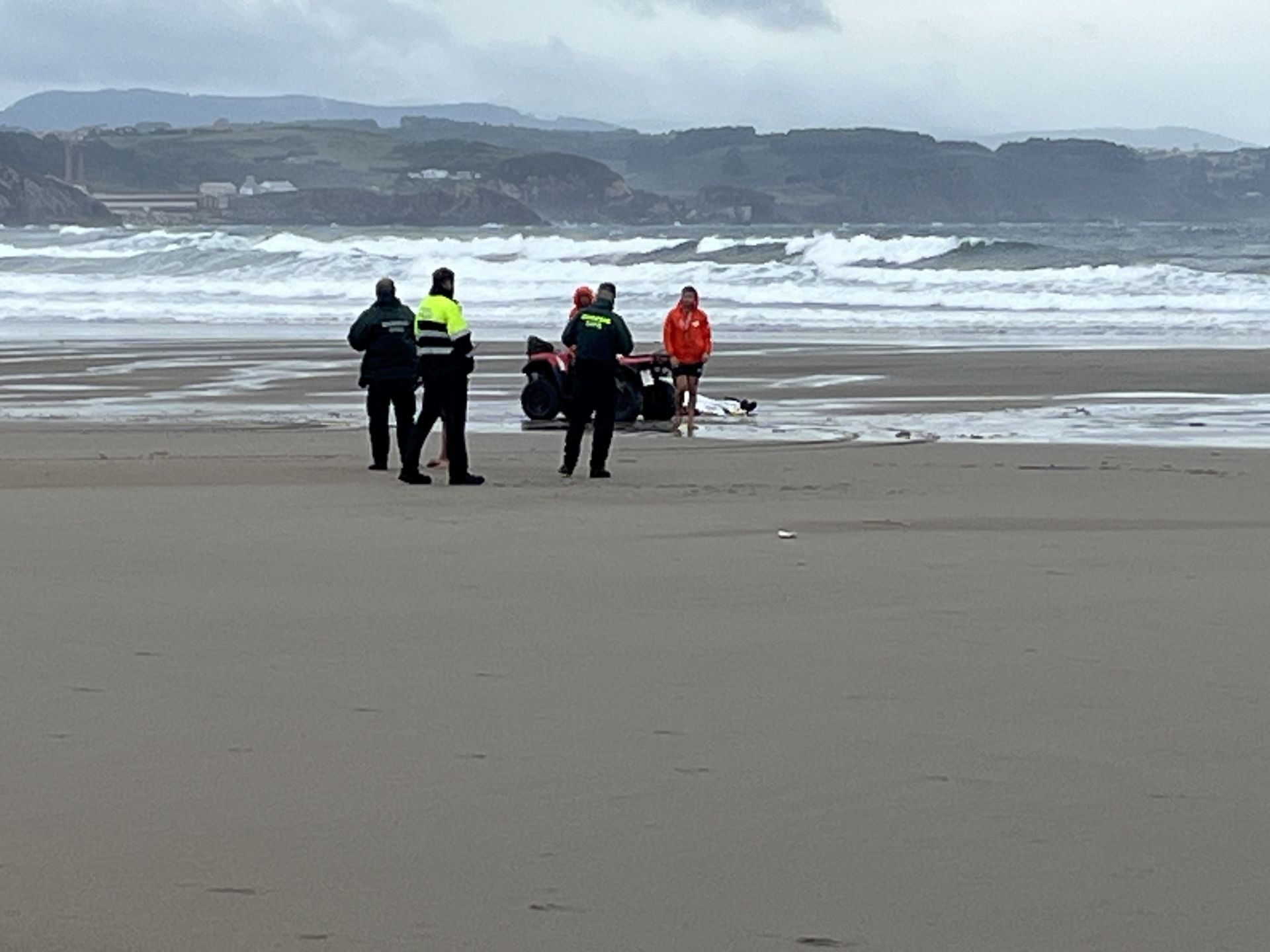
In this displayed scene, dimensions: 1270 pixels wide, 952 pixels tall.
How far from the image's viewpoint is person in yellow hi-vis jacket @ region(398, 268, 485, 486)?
41.9 ft

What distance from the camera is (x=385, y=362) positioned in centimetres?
1344

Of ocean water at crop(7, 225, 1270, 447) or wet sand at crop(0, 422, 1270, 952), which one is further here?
ocean water at crop(7, 225, 1270, 447)

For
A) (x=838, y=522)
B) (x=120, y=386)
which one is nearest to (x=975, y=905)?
(x=838, y=522)

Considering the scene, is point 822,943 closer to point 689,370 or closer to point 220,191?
point 689,370

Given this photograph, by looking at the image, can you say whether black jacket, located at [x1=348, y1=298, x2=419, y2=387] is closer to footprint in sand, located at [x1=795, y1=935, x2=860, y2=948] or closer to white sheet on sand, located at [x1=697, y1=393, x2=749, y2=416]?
white sheet on sand, located at [x1=697, y1=393, x2=749, y2=416]

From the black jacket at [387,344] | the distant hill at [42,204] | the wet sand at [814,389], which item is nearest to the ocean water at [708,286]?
the wet sand at [814,389]

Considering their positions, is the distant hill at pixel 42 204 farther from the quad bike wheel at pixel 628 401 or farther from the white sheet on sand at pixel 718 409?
A: the quad bike wheel at pixel 628 401

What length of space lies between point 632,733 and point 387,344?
8135 mm

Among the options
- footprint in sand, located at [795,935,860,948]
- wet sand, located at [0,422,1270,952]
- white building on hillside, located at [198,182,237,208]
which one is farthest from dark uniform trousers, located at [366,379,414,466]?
white building on hillside, located at [198,182,237,208]

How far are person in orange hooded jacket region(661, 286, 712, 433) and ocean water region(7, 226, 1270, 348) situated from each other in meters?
11.6

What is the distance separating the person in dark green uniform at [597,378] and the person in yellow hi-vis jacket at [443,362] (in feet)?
2.24

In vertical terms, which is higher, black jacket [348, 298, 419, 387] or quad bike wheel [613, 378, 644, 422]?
black jacket [348, 298, 419, 387]

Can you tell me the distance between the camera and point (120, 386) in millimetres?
21234

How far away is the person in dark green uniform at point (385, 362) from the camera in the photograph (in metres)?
13.3
